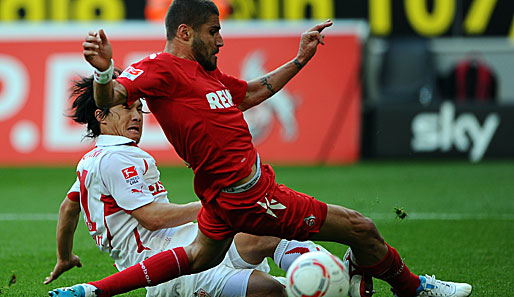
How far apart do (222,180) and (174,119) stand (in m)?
0.40

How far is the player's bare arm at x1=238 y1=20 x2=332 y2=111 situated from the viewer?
4.81 metres

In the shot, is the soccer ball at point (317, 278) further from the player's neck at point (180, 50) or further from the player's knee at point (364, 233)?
the player's neck at point (180, 50)

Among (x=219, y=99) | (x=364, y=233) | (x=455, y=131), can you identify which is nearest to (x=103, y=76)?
(x=219, y=99)

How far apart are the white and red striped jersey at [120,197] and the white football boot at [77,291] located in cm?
48

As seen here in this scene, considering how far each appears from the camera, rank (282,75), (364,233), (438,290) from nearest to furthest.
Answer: (364,233)
(438,290)
(282,75)

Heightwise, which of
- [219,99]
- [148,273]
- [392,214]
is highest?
[219,99]

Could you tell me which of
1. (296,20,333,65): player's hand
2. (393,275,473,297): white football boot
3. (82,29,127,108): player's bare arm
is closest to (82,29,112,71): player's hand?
(82,29,127,108): player's bare arm

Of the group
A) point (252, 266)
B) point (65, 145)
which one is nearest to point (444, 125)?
point (65, 145)

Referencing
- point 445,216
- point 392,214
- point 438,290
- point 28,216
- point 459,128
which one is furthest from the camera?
point 459,128

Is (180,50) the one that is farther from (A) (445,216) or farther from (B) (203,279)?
(A) (445,216)

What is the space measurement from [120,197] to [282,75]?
1.31 m

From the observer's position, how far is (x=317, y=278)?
3.91 m

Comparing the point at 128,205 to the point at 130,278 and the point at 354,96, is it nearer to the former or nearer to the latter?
the point at 130,278

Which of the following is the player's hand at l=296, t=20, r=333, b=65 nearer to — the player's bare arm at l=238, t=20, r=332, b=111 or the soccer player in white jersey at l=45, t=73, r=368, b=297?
the player's bare arm at l=238, t=20, r=332, b=111
